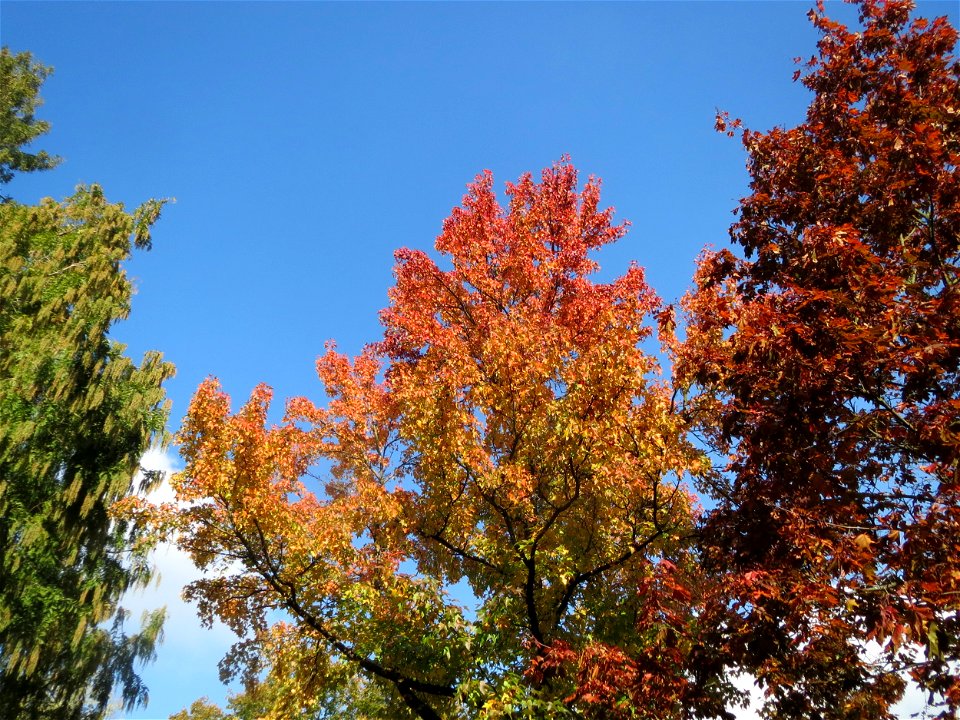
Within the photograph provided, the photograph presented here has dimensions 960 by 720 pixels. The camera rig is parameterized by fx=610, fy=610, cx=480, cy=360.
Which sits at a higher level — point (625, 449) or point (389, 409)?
point (389, 409)

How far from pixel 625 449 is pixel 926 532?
327 centimetres

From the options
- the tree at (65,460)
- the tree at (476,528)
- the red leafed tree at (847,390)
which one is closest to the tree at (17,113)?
the tree at (65,460)

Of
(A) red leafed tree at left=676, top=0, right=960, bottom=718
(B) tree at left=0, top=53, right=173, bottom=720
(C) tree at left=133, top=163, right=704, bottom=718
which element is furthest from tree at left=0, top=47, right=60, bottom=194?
(A) red leafed tree at left=676, top=0, right=960, bottom=718

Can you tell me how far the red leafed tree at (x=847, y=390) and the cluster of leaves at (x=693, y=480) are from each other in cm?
3

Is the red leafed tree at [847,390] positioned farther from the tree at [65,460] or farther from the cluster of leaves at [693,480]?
the tree at [65,460]

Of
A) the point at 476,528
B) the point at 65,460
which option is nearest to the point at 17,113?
the point at 65,460

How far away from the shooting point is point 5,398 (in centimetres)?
1445

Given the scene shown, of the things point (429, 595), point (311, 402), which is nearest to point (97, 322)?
point (311, 402)

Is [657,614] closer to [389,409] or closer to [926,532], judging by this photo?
[926,532]

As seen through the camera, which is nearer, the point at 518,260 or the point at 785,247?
the point at 785,247

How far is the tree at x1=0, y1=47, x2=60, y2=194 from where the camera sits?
21312 mm

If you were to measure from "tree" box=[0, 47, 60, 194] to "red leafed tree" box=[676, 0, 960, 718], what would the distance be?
25.2m

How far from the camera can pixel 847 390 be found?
192 inches

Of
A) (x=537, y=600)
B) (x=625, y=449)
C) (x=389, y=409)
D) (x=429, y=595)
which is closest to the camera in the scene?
(x=625, y=449)
